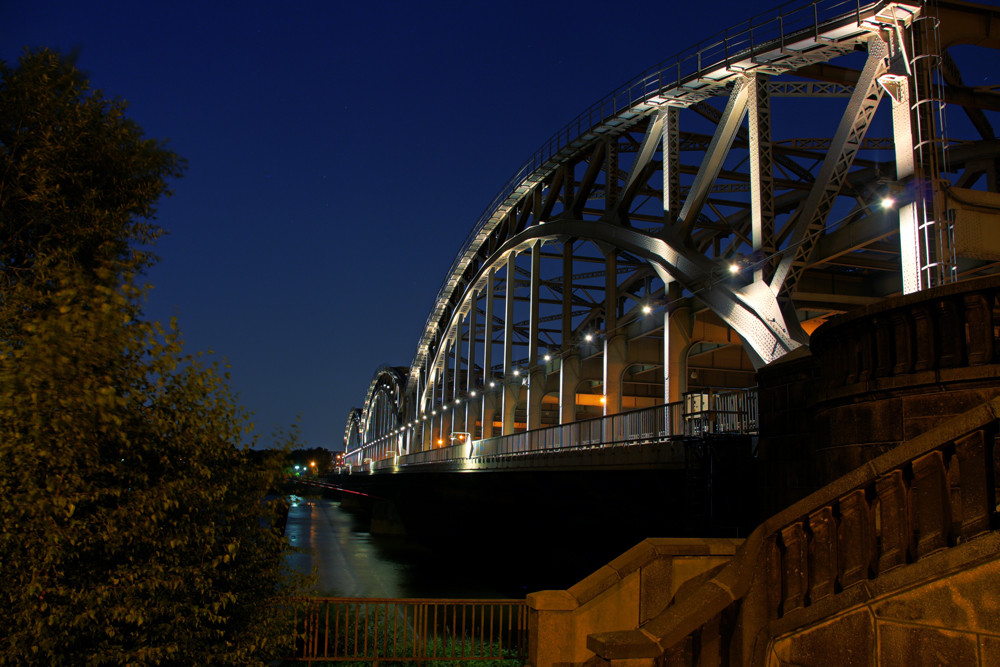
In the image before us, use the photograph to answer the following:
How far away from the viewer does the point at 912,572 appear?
6.54 meters

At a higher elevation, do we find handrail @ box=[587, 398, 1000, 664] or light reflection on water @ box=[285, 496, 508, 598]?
handrail @ box=[587, 398, 1000, 664]

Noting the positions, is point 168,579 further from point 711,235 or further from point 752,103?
point 711,235

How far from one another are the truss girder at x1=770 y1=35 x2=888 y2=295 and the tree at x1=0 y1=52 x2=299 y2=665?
1605cm

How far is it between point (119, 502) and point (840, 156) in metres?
18.5

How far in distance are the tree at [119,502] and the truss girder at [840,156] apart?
52.7 ft

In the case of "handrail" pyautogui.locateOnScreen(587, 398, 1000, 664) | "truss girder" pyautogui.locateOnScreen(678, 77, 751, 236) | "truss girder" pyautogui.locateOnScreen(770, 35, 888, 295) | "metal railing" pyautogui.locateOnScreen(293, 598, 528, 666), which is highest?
"truss girder" pyautogui.locateOnScreen(678, 77, 751, 236)

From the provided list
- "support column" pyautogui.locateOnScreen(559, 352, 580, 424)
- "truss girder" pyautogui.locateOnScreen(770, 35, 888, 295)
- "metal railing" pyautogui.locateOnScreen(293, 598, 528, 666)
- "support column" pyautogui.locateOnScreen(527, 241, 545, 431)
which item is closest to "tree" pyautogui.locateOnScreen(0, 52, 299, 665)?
"metal railing" pyautogui.locateOnScreen(293, 598, 528, 666)

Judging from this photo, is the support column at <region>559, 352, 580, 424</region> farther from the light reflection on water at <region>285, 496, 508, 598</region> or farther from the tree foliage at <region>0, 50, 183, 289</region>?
the tree foliage at <region>0, 50, 183, 289</region>

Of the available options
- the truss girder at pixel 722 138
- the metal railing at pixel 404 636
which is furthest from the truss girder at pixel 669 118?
the metal railing at pixel 404 636

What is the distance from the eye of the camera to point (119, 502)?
8.52 meters

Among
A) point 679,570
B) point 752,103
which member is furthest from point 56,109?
point 752,103

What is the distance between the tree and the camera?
7672 mm

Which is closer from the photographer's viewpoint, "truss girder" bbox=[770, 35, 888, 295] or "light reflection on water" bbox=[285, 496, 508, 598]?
"truss girder" bbox=[770, 35, 888, 295]

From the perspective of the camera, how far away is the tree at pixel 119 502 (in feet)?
25.2
